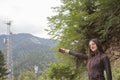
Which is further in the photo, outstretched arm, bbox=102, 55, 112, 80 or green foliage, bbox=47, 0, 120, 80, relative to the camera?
green foliage, bbox=47, 0, 120, 80

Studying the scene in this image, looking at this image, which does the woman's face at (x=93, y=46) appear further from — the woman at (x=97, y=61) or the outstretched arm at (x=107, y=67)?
the outstretched arm at (x=107, y=67)

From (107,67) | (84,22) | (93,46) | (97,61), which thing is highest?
(84,22)

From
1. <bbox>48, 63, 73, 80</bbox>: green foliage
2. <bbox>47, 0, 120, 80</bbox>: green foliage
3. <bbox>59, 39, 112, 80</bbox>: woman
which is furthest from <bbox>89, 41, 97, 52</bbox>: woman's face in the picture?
<bbox>48, 63, 73, 80</bbox>: green foliage

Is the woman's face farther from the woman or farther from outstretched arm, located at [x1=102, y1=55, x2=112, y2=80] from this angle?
outstretched arm, located at [x1=102, y1=55, x2=112, y2=80]

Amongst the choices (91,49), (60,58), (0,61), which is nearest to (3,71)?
(0,61)

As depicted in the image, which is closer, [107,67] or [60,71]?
[107,67]

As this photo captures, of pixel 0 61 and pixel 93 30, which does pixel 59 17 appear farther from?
pixel 0 61

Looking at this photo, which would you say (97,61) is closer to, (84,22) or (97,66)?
(97,66)

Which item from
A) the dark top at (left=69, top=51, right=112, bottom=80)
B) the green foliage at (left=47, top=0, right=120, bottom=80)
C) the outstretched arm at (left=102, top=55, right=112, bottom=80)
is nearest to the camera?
the outstretched arm at (left=102, top=55, right=112, bottom=80)

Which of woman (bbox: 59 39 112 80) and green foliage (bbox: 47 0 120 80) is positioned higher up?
green foliage (bbox: 47 0 120 80)

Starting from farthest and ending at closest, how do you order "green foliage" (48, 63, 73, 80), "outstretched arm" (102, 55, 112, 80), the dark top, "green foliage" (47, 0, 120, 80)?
"green foliage" (48, 63, 73, 80), "green foliage" (47, 0, 120, 80), the dark top, "outstretched arm" (102, 55, 112, 80)

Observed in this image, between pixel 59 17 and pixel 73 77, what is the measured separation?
8.25ft

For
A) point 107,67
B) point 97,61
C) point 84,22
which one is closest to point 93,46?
point 97,61

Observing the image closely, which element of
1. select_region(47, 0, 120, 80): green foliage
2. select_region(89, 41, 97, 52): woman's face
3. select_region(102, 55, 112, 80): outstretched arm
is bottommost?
select_region(102, 55, 112, 80): outstretched arm
